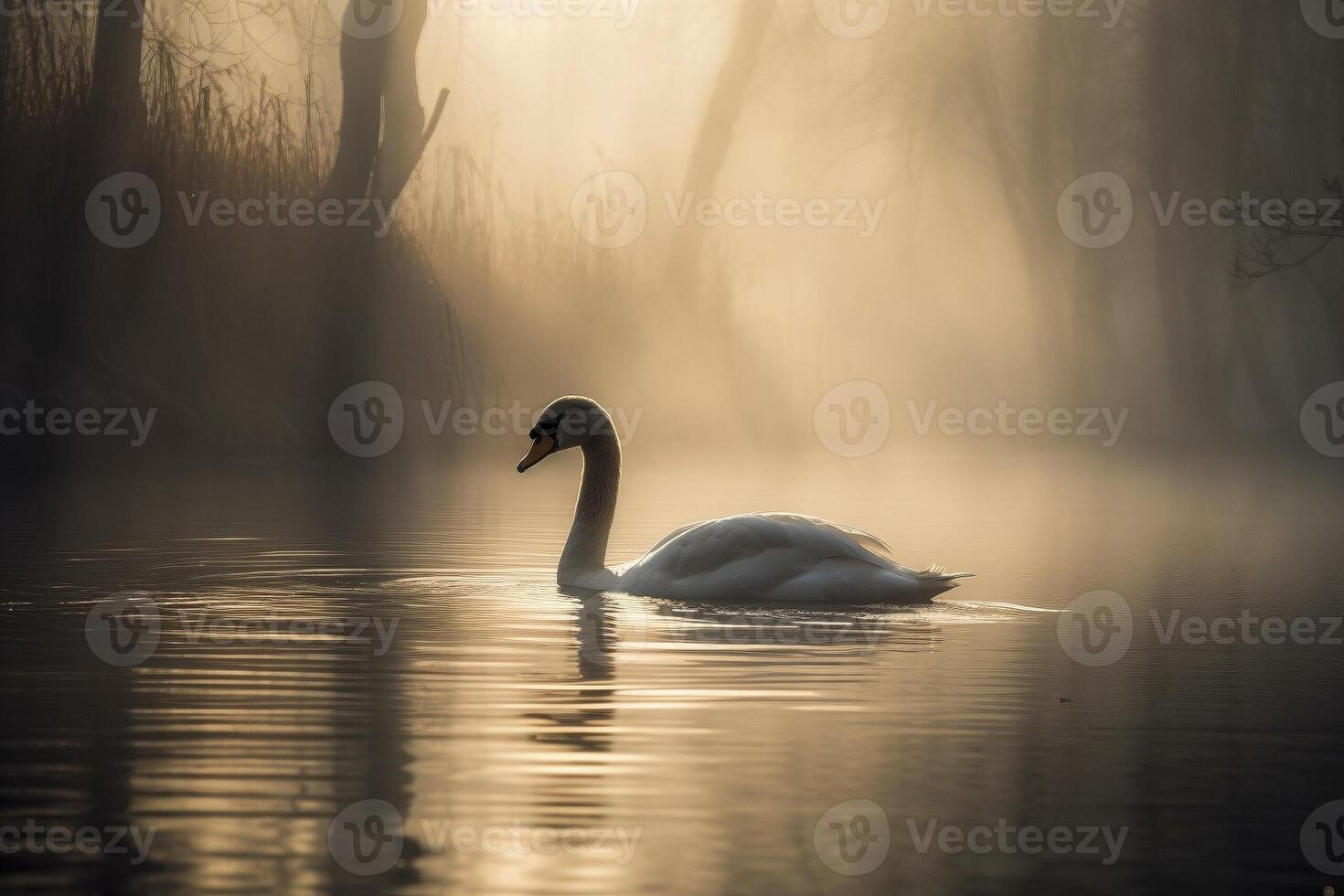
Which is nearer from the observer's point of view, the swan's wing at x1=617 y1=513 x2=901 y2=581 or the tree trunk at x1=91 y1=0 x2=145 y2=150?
the swan's wing at x1=617 y1=513 x2=901 y2=581

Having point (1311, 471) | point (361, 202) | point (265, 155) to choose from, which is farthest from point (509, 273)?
point (1311, 471)

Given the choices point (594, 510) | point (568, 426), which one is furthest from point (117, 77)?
point (594, 510)

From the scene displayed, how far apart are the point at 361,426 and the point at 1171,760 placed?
2011 cm

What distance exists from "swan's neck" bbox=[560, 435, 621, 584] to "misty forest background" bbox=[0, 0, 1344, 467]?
10.8m

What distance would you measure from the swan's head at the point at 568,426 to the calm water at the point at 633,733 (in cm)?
77

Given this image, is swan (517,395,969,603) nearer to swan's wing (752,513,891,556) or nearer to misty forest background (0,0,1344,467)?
swan's wing (752,513,891,556)

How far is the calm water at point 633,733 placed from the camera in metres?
4.20

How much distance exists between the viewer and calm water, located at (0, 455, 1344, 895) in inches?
165

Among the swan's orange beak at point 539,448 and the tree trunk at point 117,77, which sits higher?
the tree trunk at point 117,77

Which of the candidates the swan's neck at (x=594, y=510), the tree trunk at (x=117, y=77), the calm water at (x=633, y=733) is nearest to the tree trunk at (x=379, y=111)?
the tree trunk at (x=117, y=77)

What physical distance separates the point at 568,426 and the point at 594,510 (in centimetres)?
65

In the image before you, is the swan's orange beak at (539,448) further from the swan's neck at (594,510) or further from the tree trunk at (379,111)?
the tree trunk at (379,111)

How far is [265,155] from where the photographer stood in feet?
68.3

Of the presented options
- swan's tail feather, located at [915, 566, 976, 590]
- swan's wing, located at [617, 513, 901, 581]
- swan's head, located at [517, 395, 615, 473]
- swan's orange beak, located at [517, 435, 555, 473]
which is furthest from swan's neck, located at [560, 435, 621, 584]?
swan's tail feather, located at [915, 566, 976, 590]
